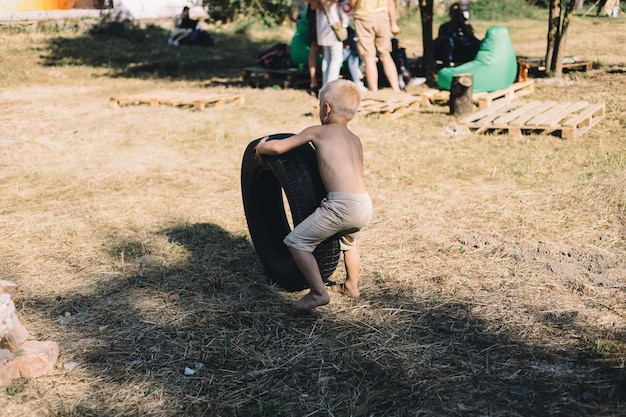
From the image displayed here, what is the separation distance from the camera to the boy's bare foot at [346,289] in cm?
435

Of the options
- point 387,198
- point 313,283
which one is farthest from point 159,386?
point 387,198

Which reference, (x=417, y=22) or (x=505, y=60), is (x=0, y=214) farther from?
(x=417, y=22)

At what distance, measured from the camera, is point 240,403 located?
10.7 ft

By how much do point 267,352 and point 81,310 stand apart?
1298 millimetres

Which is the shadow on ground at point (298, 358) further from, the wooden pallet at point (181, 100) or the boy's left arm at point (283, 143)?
the wooden pallet at point (181, 100)

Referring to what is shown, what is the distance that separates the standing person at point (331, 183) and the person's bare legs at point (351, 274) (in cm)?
22

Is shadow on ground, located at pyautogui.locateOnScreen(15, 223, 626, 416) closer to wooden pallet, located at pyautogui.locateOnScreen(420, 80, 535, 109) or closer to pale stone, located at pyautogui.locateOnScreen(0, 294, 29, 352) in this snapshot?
pale stone, located at pyautogui.locateOnScreen(0, 294, 29, 352)

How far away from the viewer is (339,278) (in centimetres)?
470

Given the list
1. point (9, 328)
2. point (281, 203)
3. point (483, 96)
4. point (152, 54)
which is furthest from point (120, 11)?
point (9, 328)

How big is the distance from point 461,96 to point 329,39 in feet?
7.78

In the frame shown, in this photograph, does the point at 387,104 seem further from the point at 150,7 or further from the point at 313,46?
Answer: the point at 150,7

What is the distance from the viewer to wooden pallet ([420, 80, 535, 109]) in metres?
10.3

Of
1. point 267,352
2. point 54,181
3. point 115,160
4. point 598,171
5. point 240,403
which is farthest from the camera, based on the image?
point 115,160

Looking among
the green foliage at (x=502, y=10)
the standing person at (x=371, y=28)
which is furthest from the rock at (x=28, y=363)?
the green foliage at (x=502, y=10)
